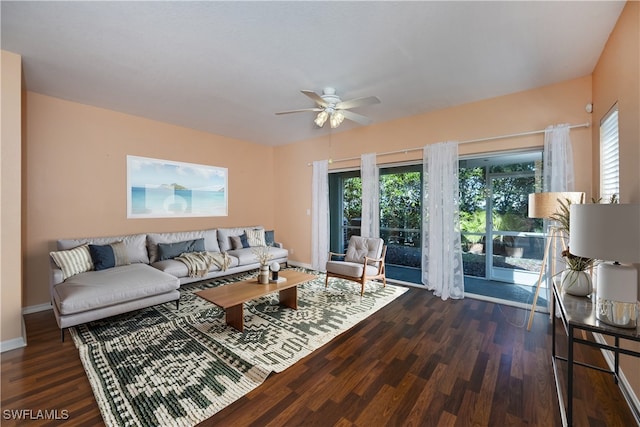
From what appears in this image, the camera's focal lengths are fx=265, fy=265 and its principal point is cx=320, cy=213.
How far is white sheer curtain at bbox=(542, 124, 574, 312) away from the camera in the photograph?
307 cm

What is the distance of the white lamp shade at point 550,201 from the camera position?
2592 millimetres

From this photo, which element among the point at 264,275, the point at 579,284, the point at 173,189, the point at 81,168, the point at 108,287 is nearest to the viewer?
the point at 579,284

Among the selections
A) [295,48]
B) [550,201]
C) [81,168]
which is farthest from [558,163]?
[81,168]

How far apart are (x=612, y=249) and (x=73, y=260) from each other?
487 cm

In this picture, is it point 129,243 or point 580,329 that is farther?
point 129,243

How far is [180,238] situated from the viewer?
4.56 meters

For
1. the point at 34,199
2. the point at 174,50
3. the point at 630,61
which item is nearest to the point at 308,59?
the point at 174,50

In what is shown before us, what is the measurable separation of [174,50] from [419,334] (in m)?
3.72

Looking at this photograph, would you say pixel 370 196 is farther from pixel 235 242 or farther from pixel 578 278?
pixel 578 278

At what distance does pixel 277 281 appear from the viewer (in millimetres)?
3312

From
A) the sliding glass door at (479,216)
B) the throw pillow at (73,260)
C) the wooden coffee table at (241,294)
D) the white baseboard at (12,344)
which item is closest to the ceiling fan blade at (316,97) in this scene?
the wooden coffee table at (241,294)

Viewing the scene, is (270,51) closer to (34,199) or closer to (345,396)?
(345,396)

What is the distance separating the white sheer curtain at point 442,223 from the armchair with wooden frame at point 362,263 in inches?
27.8

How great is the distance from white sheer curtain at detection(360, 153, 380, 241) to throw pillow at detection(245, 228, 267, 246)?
2.13 metres
